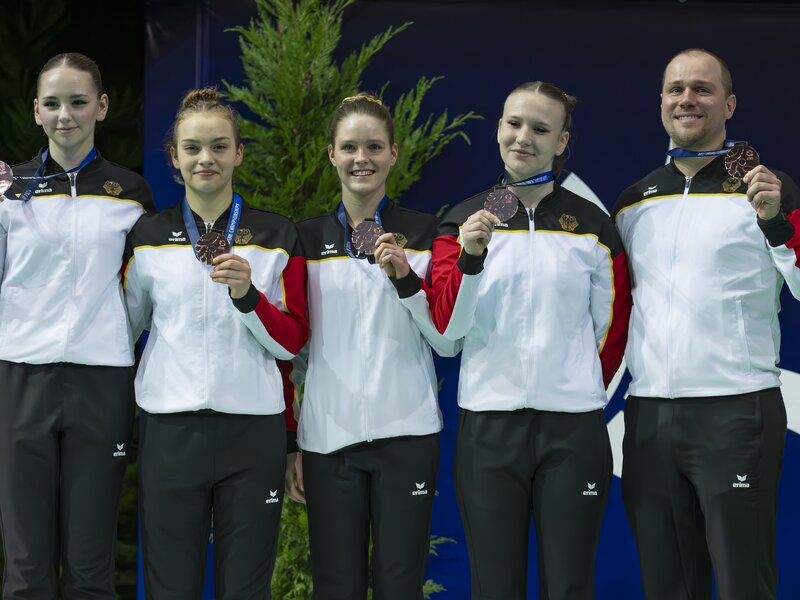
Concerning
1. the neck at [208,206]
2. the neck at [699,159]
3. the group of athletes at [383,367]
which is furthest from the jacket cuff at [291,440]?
the neck at [699,159]

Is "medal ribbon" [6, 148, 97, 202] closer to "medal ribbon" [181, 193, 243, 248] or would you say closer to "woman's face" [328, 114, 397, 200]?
"medal ribbon" [181, 193, 243, 248]

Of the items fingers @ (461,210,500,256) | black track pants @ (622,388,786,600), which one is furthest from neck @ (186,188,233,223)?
black track pants @ (622,388,786,600)

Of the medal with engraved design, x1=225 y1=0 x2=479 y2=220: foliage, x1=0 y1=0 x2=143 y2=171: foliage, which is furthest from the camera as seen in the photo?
x1=0 y1=0 x2=143 y2=171: foliage

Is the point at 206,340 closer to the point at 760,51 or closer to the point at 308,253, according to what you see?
the point at 308,253

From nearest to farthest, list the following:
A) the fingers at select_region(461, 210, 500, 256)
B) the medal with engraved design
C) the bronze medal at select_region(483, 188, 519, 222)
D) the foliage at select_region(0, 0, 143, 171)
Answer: the fingers at select_region(461, 210, 500, 256), the bronze medal at select_region(483, 188, 519, 222), the medal with engraved design, the foliage at select_region(0, 0, 143, 171)

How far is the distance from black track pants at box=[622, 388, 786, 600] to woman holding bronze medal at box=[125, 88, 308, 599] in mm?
1207

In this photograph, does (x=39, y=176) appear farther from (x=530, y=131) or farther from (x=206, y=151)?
(x=530, y=131)

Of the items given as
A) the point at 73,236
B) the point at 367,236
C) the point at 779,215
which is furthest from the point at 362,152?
the point at 779,215

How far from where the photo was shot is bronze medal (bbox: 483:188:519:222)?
3100mm

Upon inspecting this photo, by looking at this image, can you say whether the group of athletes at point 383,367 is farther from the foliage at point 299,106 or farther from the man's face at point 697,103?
the foliage at point 299,106

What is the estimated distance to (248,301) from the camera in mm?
3096

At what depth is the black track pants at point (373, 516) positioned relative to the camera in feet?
10.6

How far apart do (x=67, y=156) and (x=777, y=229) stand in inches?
93.6

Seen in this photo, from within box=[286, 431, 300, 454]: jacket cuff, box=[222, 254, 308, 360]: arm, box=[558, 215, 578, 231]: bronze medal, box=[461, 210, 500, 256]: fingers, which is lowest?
box=[286, 431, 300, 454]: jacket cuff
